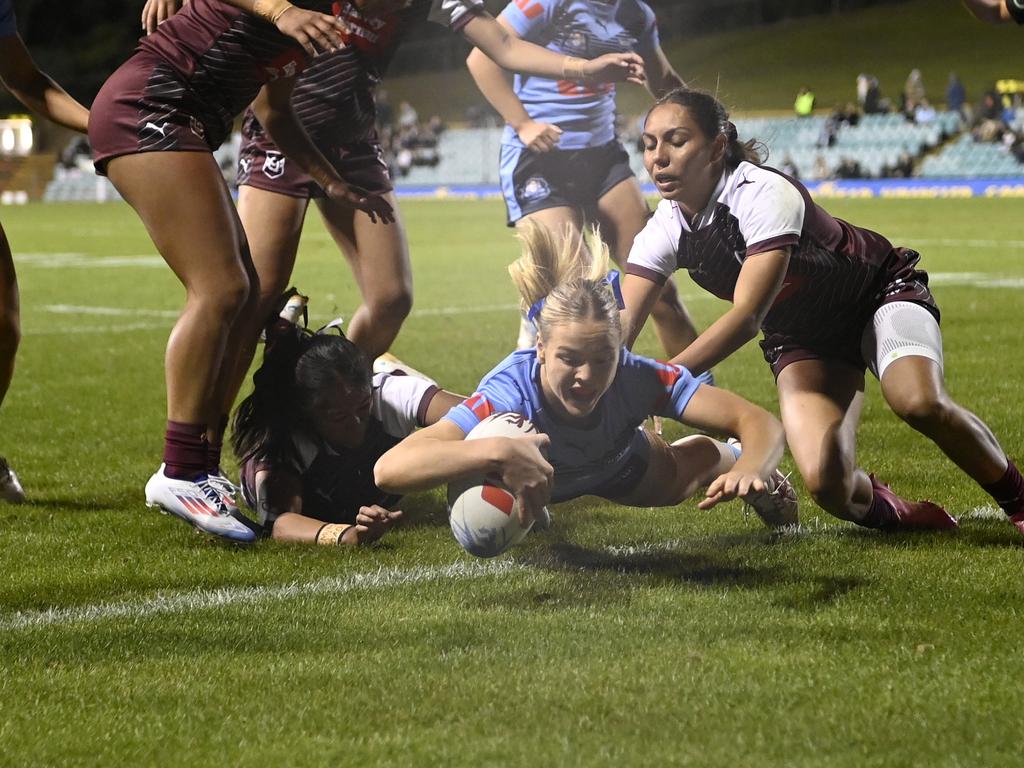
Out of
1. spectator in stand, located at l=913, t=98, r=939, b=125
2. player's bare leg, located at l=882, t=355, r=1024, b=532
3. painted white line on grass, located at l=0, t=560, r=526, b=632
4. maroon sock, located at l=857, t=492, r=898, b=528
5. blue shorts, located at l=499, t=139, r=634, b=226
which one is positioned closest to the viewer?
painted white line on grass, located at l=0, t=560, r=526, b=632

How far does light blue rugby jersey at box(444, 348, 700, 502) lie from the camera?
4181 millimetres

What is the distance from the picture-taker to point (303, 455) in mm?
4988

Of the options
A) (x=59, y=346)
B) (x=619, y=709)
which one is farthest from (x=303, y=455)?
(x=59, y=346)

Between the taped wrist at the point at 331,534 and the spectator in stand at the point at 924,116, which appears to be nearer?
the taped wrist at the point at 331,534

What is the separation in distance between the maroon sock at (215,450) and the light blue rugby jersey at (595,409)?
1060 mm

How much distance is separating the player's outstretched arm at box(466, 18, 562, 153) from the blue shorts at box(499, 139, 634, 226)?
309 millimetres

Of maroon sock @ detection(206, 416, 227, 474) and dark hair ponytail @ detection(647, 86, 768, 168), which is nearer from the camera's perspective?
dark hair ponytail @ detection(647, 86, 768, 168)

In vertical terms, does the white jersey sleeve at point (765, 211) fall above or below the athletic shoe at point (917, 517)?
above

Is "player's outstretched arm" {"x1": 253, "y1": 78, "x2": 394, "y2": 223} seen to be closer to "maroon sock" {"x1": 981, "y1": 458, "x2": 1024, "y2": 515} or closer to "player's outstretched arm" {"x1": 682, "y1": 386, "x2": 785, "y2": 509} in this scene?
"player's outstretched arm" {"x1": 682, "y1": 386, "x2": 785, "y2": 509}

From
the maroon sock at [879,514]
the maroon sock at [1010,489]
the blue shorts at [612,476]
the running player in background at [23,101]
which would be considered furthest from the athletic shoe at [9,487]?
the maroon sock at [1010,489]

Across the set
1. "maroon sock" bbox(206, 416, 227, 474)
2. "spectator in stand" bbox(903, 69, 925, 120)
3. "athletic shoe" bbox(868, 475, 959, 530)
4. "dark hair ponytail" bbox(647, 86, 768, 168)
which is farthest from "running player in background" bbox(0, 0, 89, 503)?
"spectator in stand" bbox(903, 69, 925, 120)

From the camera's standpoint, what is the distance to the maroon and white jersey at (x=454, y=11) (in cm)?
592

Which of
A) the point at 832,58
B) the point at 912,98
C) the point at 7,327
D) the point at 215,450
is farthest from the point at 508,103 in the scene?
the point at 832,58

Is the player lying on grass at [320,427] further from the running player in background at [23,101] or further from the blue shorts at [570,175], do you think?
the blue shorts at [570,175]
